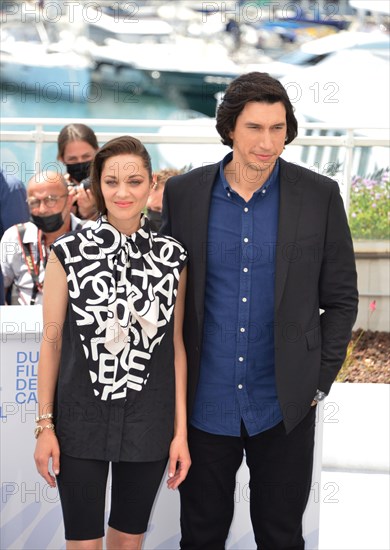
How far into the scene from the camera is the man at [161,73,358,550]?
289 centimetres

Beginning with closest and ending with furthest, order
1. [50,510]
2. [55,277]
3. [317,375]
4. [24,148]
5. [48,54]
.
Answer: [55,277] < [317,375] < [50,510] < [24,148] < [48,54]

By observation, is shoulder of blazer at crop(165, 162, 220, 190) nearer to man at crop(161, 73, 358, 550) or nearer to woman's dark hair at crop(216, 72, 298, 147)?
man at crop(161, 73, 358, 550)

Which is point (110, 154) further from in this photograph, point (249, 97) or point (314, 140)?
point (314, 140)

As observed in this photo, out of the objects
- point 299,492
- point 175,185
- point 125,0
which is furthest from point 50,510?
point 125,0

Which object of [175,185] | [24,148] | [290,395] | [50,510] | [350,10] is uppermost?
[350,10]

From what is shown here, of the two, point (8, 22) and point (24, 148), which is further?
point (8, 22)

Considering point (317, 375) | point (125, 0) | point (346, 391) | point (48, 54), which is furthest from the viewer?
point (125, 0)

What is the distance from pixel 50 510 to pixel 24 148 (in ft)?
64.2

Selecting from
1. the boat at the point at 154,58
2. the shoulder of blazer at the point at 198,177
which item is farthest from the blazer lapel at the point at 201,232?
the boat at the point at 154,58

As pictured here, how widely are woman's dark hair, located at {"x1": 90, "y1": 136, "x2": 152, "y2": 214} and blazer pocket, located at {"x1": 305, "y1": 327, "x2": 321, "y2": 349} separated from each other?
2.24 feet

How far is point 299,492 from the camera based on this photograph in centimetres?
302

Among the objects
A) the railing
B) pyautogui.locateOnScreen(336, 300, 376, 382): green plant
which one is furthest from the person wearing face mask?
pyautogui.locateOnScreen(336, 300, 376, 382): green plant

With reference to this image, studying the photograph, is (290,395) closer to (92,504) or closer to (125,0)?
(92,504)

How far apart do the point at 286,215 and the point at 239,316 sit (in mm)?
342
